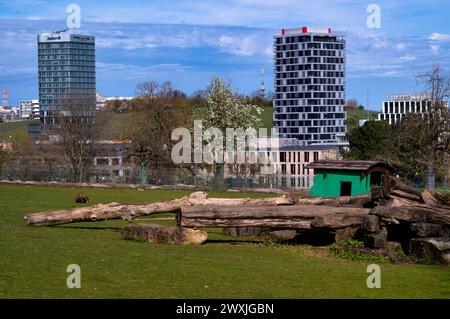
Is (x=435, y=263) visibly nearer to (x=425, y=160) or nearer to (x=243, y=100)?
(x=425, y=160)

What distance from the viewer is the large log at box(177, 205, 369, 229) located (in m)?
19.0

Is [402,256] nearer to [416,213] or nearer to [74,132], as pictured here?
[416,213]

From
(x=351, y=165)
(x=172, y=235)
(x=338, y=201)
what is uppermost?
(x=351, y=165)

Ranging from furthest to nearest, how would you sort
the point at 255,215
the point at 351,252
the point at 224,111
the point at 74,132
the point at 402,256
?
1. the point at 74,132
2. the point at 224,111
3. the point at 255,215
4. the point at 351,252
5. the point at 402,256

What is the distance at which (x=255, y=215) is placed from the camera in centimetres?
1912

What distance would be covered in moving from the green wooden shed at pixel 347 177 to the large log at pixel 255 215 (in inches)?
599

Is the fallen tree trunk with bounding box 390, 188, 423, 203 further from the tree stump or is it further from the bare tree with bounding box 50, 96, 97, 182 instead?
the bare tree with bounding box 50, 96, 97, 182

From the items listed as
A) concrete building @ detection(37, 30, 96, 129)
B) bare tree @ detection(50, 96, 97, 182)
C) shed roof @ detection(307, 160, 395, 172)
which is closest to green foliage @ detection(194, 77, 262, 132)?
bare tree @ detection(50, 96, 97, 182)

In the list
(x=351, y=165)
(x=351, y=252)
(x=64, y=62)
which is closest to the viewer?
(x=351, y=252)

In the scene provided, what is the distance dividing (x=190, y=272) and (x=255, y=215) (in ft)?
17.2

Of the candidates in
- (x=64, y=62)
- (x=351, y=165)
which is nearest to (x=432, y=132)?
(x=351, y=165)

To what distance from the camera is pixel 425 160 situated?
5309 centimetres

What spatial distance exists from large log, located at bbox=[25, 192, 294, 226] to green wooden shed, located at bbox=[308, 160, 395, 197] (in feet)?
45.7

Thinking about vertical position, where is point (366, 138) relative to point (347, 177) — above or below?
above
